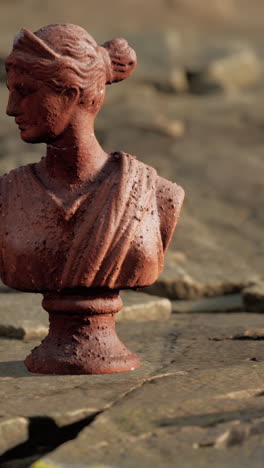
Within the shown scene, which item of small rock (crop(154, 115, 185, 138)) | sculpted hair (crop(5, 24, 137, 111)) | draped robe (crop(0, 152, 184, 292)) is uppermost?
small rock (crop(154, 115, 185, 138))

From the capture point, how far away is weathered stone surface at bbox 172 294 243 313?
5.04 m

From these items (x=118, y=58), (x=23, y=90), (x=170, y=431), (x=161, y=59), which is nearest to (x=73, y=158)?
(x=23, y=90)

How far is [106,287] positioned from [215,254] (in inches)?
110

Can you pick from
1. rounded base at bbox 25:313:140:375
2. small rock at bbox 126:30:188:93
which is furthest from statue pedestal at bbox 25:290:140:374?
small rock at bbox 126:30:188:93

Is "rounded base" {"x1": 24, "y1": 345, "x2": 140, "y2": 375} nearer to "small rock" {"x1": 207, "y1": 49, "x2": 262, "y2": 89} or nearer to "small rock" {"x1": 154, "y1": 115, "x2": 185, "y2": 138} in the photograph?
"small rock" {"x1": 154, "y1": 115, "x2": 185, "y2": 138}

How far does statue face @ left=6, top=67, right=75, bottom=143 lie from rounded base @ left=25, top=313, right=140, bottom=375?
0.73 m

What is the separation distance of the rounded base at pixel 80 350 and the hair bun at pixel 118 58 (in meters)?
0.95

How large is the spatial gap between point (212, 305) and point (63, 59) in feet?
7.83

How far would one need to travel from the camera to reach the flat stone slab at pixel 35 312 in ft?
13.7

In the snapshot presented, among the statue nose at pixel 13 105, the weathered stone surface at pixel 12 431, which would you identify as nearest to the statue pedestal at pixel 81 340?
the weathered stone surface at pixel 12 431

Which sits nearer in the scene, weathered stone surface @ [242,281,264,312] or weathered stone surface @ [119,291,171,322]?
weathered stone surface @ [119,291,171,322]

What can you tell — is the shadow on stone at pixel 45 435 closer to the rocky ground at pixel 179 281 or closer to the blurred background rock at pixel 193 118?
the rocky ground at pixel 179 281

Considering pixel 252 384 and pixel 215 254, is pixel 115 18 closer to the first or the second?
pixel 215 254

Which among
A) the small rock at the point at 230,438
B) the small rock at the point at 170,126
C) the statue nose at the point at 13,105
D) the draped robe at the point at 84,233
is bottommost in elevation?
the small rock at the point at 230,438
